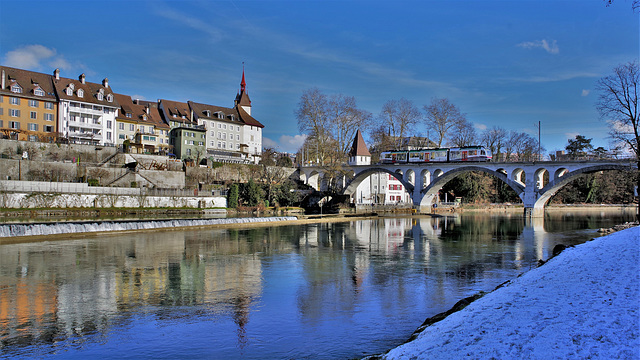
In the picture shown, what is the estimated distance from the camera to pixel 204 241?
1144 inches

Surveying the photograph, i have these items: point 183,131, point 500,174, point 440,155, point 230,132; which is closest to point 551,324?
point 500,174

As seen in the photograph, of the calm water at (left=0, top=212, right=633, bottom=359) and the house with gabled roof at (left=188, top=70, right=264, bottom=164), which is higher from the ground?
the house with gabled roof at (left=188, top=70, right=264, bottom=164)

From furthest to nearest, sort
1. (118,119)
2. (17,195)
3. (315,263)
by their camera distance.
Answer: (118,119), (17,195), (315,263)

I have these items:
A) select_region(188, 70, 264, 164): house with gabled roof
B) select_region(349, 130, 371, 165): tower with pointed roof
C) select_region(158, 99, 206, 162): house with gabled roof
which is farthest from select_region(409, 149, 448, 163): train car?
select_region(158, 99, 206, 162): house with gabled roof

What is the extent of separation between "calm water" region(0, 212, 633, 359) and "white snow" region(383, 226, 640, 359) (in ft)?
6.75

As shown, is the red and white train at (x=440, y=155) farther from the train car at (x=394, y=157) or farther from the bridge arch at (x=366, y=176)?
the bridge arch at (x=366, y=176)

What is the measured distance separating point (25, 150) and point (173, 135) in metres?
24.9

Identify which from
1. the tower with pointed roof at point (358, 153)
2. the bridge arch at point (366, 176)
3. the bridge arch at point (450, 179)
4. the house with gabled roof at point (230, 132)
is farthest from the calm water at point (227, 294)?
the house with gabled roof at point (230, 132)

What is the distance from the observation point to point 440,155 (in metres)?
67.8

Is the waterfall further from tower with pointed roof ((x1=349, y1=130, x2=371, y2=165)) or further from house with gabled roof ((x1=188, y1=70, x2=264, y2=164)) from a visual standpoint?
tower with pointed roof ((x1=349, y1=130, x2=371, y2=165))

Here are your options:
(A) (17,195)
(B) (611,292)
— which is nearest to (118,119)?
(A) (17,195)

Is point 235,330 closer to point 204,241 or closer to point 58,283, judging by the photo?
point 58,283

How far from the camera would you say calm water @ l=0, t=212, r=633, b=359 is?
10594 mm

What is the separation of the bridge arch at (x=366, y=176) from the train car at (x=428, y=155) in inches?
132
